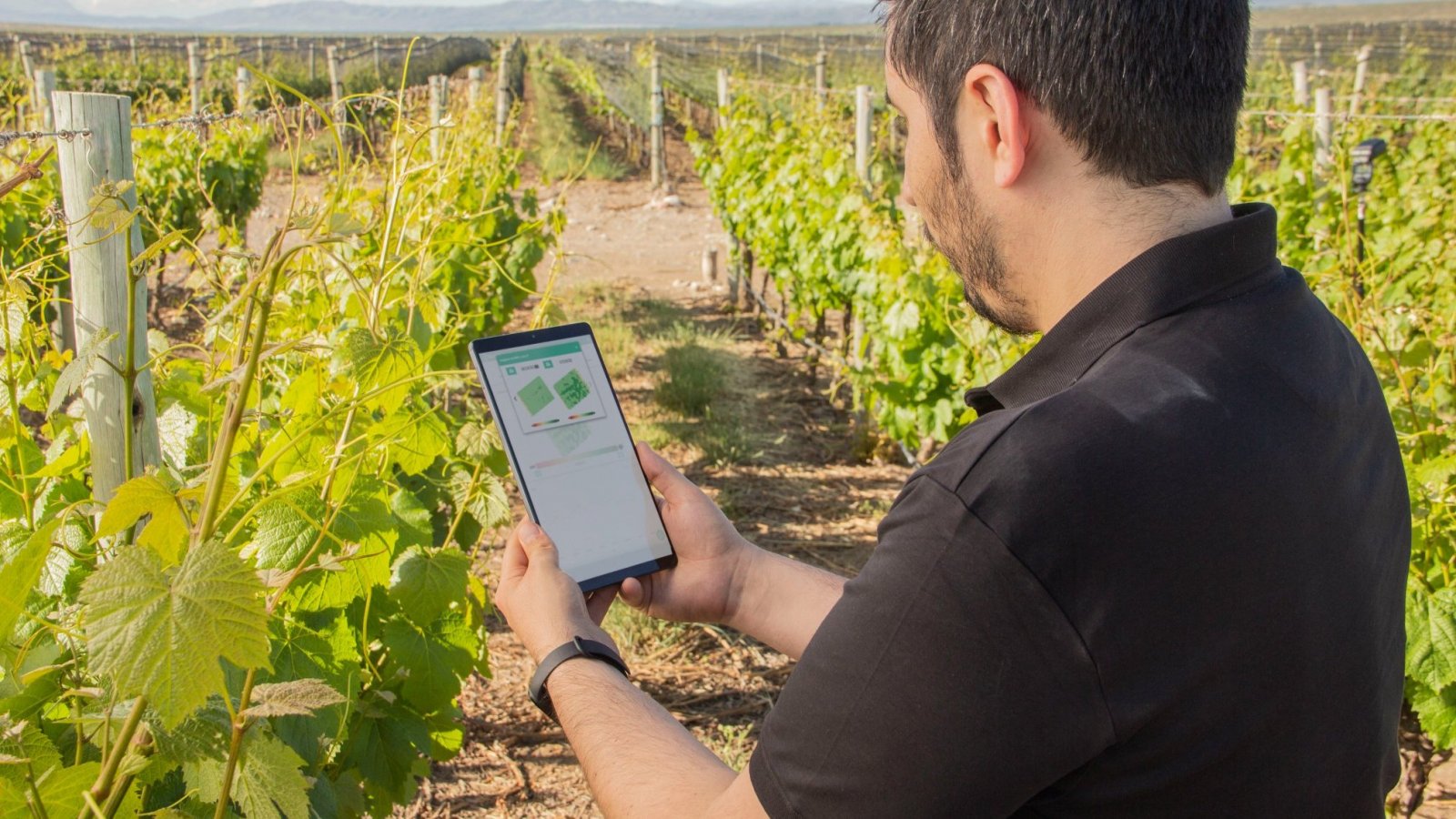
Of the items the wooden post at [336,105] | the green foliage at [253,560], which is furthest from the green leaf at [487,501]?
the wooden post at [336,105]

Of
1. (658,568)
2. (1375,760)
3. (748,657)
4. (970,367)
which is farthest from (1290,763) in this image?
(970,367)

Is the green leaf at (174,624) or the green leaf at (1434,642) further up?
the green leaf at (174,624)

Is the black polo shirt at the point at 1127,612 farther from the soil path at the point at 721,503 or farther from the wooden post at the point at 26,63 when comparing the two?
the wooden post at the point at 26,63

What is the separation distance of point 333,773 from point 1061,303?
5.19 feet

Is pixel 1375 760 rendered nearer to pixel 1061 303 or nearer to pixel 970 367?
pixel 1061 303

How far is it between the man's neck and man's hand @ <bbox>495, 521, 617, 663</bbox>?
64 cm

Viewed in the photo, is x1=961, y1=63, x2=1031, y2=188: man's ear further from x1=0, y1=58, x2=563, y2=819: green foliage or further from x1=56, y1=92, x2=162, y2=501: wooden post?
x1=56, y1=92, x2=162, y2=501: wooden post

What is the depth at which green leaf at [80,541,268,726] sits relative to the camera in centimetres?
87

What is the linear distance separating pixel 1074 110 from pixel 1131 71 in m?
0.05

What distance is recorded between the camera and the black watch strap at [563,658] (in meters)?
1.27

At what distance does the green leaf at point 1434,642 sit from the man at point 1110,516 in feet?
5.23

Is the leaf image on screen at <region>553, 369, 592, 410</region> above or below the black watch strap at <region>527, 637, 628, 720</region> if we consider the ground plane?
above

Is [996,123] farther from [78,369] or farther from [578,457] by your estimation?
[78,369]

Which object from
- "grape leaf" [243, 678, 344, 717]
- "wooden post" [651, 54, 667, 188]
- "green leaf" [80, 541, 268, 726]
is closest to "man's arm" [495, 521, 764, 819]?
"grape leaf" [243, 678, 344, 717]
